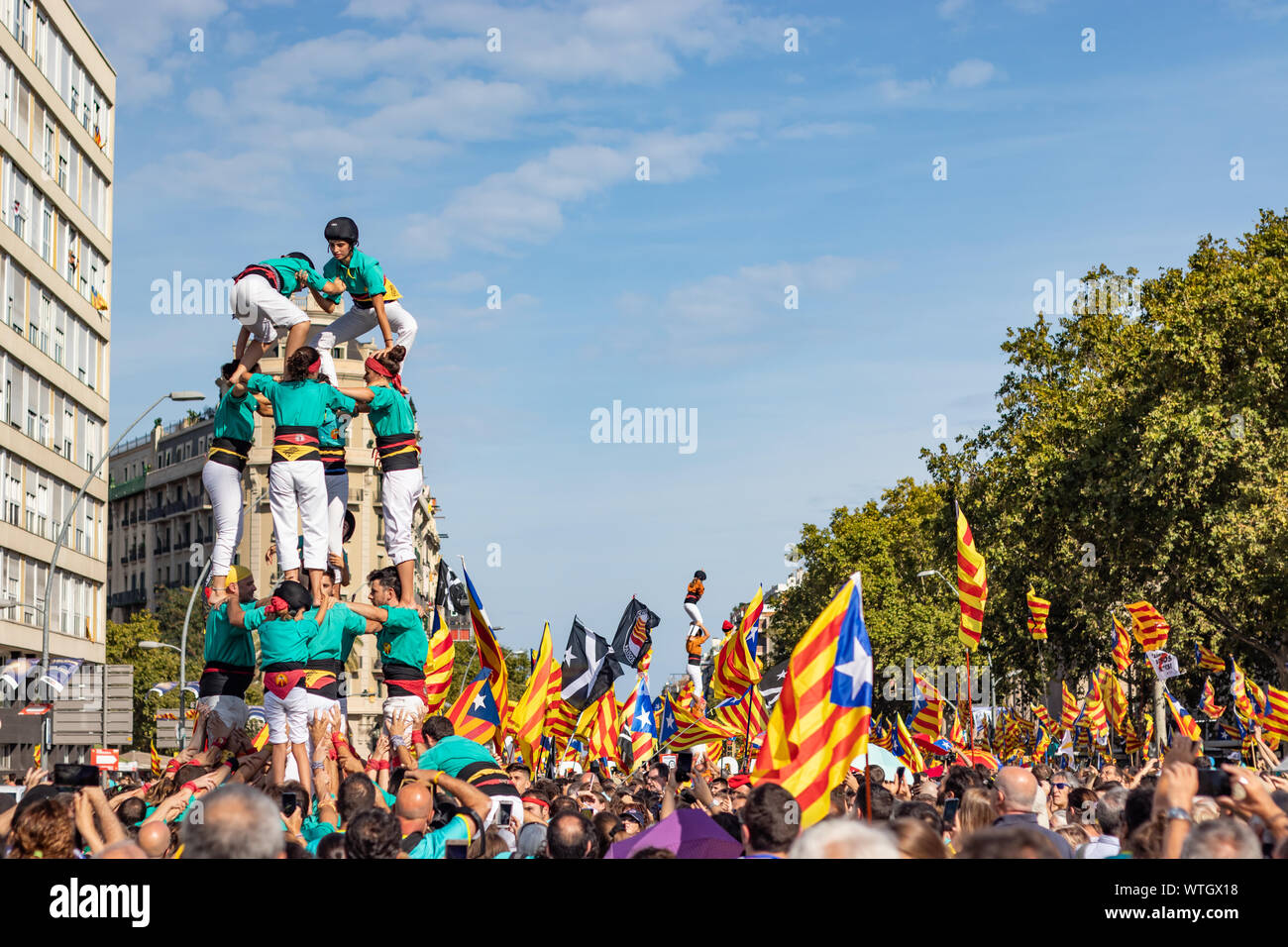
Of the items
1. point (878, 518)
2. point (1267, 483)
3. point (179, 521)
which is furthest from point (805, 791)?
point (179, 521)

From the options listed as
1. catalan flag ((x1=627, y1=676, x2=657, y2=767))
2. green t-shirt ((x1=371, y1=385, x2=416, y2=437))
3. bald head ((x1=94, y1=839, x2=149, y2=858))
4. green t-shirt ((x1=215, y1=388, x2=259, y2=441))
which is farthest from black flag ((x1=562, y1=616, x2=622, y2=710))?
bald head ((x1=94, y1=839, x2=149, y2=858))

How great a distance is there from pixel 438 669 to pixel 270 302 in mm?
5680

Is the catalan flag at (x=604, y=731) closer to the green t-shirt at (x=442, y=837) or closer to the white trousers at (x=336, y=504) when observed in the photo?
the white trousers at (x=336, y=504)

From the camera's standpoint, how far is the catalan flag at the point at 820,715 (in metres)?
7.52

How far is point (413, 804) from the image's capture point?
7.10m

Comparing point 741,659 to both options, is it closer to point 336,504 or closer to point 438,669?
point 438,669

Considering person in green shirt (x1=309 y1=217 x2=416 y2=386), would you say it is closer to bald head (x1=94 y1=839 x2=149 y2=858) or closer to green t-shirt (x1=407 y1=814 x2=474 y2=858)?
→ green t-shirt (x1=407 y1=814 x2=474 y2=858)

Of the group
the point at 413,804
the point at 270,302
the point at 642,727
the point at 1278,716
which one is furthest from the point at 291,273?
the point at 1278,716

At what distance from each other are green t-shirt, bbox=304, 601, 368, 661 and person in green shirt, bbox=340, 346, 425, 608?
0.84 meters

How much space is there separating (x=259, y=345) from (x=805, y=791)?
6.38 m

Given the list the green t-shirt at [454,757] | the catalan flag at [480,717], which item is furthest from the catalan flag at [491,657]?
the green t-shirt at [454,757]

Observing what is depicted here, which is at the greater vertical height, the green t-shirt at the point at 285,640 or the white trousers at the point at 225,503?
the white trousers at the point at 225,503

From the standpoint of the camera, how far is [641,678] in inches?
1016
